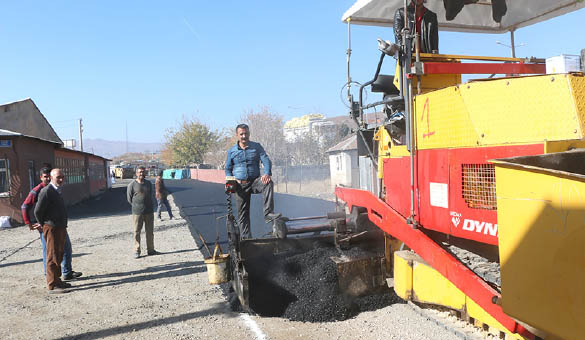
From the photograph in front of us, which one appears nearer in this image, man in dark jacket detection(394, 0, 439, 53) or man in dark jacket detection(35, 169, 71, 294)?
man in dark jacket detection(394, 0, 439, 53)

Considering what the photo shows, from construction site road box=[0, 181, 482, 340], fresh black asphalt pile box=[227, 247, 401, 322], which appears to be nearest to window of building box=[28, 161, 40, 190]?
construction site road box=[0, 181, 482, 340]

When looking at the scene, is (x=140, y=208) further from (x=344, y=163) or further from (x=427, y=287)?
(x=344, y=163)

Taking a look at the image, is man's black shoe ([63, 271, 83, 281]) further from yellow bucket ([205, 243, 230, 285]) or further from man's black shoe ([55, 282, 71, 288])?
yellow bucket ([205, 243, 230, 285])

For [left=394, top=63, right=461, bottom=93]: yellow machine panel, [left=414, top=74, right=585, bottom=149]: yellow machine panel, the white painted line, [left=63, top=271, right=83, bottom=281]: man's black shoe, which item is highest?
[left=394, top=63, right=461, bottom=93]: yellow machine panel

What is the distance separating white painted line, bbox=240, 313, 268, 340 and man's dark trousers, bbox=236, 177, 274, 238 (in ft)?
4.28

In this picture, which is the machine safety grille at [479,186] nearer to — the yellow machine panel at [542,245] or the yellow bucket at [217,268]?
the yellow machine panel at [542,245]

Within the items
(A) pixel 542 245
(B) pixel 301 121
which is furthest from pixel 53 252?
(B) pixel 301 121

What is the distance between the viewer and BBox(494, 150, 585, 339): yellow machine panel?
171cm

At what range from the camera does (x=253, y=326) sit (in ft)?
14.4

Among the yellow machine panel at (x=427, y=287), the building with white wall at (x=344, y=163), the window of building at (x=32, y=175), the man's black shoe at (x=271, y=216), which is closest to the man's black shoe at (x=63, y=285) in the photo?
the man's black shoe at (x=271, y=216)

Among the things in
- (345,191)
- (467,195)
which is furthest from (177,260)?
(467,195)

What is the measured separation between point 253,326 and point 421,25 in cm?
341

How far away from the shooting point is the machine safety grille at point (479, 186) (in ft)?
9.21

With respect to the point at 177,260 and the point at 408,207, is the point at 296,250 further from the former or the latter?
the point at 177,260
